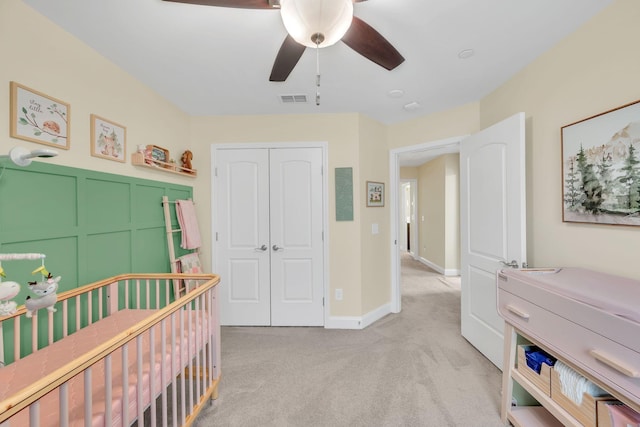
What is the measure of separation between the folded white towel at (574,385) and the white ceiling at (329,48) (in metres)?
1.86

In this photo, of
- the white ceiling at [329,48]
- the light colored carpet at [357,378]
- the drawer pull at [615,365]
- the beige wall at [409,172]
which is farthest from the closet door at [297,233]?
the beige wall at [409,172]

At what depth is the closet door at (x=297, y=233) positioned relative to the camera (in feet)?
9.30

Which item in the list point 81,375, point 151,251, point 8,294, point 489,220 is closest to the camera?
point 8,294

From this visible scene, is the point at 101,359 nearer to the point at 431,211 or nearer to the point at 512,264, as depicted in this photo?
the point at 512,264

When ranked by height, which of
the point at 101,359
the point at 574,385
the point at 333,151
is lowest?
the point at 574,385

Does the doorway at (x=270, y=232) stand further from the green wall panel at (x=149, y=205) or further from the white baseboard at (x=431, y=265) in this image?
the white baseboard at (x=431, y=265)

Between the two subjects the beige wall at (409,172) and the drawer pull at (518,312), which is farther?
the beige wall at (409,172)

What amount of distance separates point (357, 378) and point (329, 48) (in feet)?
7.79

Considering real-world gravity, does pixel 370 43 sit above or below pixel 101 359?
above

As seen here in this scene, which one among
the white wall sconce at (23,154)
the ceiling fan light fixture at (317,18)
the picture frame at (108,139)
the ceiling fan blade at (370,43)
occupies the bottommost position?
the white wall sconce at (23,154)

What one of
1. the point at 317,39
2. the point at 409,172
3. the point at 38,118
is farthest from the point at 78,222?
the point at 409,172

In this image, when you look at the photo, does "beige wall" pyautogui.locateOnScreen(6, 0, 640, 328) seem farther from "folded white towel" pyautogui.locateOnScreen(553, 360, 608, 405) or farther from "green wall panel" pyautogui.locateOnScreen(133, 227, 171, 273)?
"folded white towel" pyautogui.locateOnScreen(553, 360, 608, 405)

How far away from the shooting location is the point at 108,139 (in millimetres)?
1839

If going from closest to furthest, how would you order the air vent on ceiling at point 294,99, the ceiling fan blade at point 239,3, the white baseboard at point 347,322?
the ceiling fan blade at point 239,3, the air vent on ceiling at point 294,99, the white baseboard at point 347,322
